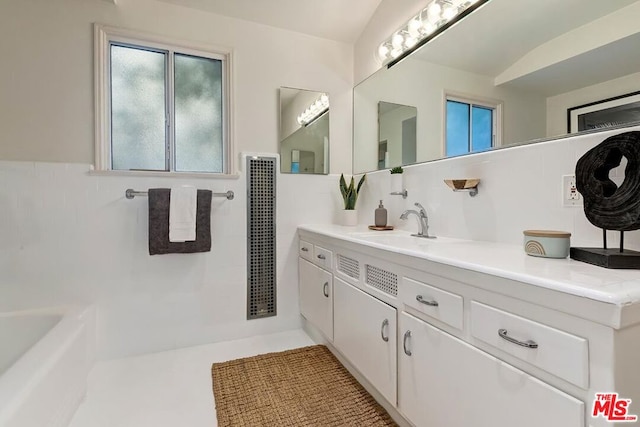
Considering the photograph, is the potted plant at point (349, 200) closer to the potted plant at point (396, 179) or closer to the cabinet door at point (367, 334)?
the potted plant at point (396, 179)

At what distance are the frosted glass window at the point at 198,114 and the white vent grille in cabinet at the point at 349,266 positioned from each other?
48.8 inches

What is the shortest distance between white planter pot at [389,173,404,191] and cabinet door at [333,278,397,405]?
0.82 meters

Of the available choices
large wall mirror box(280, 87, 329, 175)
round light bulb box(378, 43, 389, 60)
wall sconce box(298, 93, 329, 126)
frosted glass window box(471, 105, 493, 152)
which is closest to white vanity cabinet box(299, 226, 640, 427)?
frosted glass window box(471, 105, 493, 152)

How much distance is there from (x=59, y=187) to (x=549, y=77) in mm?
2748

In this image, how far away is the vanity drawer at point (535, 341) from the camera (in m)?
0.71

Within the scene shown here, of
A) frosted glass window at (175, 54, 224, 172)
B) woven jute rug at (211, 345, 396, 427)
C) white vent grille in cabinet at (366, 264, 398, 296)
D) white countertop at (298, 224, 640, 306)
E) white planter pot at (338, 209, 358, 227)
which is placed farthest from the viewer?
white planter pot at (338, 209, 358, 227)

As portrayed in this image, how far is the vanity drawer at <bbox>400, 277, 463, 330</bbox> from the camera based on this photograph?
1.04 m

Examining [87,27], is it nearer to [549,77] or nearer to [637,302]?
[549,77]

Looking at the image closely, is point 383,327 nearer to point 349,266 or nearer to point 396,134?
point 349,266

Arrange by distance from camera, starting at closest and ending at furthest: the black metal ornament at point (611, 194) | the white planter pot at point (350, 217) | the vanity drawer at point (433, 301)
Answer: the black metal ornament at point (611, 194) → the vanity drawer at point (433, 301) → the white planter pot at point (350, 217)

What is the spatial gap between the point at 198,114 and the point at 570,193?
232 centimetres

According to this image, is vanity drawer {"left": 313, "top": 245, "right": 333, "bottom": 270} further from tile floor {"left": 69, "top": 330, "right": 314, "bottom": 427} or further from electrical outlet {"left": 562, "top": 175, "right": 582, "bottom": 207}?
electrical outlet {"left": 562, "top": 175, "right": 582, "bottom": 207}

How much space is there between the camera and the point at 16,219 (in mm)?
1849

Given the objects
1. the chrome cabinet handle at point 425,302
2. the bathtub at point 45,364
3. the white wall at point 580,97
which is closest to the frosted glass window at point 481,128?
the white wall at point 580,97
